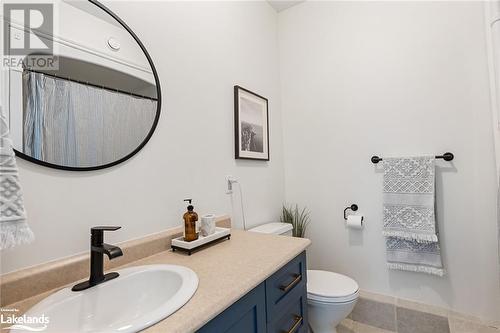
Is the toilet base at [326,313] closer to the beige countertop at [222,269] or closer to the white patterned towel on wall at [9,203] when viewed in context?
the beige countertop at [222,269]

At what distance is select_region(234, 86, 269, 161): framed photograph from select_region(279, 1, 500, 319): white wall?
0.38m

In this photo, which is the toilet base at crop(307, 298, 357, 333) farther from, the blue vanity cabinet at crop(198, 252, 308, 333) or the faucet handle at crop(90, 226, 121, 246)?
the faucet handle at crop(90, 226, 121, 246)

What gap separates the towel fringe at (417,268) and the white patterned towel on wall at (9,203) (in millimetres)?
2043

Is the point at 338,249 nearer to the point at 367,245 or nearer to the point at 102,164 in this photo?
the point at 367,245

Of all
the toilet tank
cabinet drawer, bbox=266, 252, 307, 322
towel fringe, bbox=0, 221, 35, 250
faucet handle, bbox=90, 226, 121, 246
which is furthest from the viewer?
the toilet tank

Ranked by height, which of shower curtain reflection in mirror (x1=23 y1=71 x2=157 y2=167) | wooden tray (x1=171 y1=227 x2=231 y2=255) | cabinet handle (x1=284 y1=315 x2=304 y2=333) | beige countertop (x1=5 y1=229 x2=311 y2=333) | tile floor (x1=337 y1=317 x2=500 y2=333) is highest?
shower curtain reflection in mirror (x1=23 y1=71 x2=157 y2=167)

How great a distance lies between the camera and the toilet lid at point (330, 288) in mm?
1394

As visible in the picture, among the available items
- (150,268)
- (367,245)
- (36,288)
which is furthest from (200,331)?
(367,245)

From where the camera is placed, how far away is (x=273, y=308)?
37.6 inches

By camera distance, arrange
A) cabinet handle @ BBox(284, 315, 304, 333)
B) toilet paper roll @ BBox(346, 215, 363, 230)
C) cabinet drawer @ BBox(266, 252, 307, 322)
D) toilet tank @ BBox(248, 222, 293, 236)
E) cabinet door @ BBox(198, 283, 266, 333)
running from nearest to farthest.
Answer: cabinet door @ BBox(198, 283, 266, 333), cabinet drawer @ BBox(266, 252, 307, 322), cabinet handle @ BBox(284, 315, 304, 333), toilet tank @ BBox(248, 222, 293, 236), toilet paper roll @ BBox(346, 215, 363, 230)

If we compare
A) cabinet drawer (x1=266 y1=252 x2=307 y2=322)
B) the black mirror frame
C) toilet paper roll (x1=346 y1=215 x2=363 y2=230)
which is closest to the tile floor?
toilet paper roll (x1=346 y1=215 x2=363 y2=230)

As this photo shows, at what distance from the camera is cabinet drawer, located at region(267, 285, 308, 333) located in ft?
3.23

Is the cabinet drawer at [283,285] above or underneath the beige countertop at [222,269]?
underneath

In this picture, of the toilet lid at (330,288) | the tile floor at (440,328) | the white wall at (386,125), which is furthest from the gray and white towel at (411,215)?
the toilet lid at (330,288)
